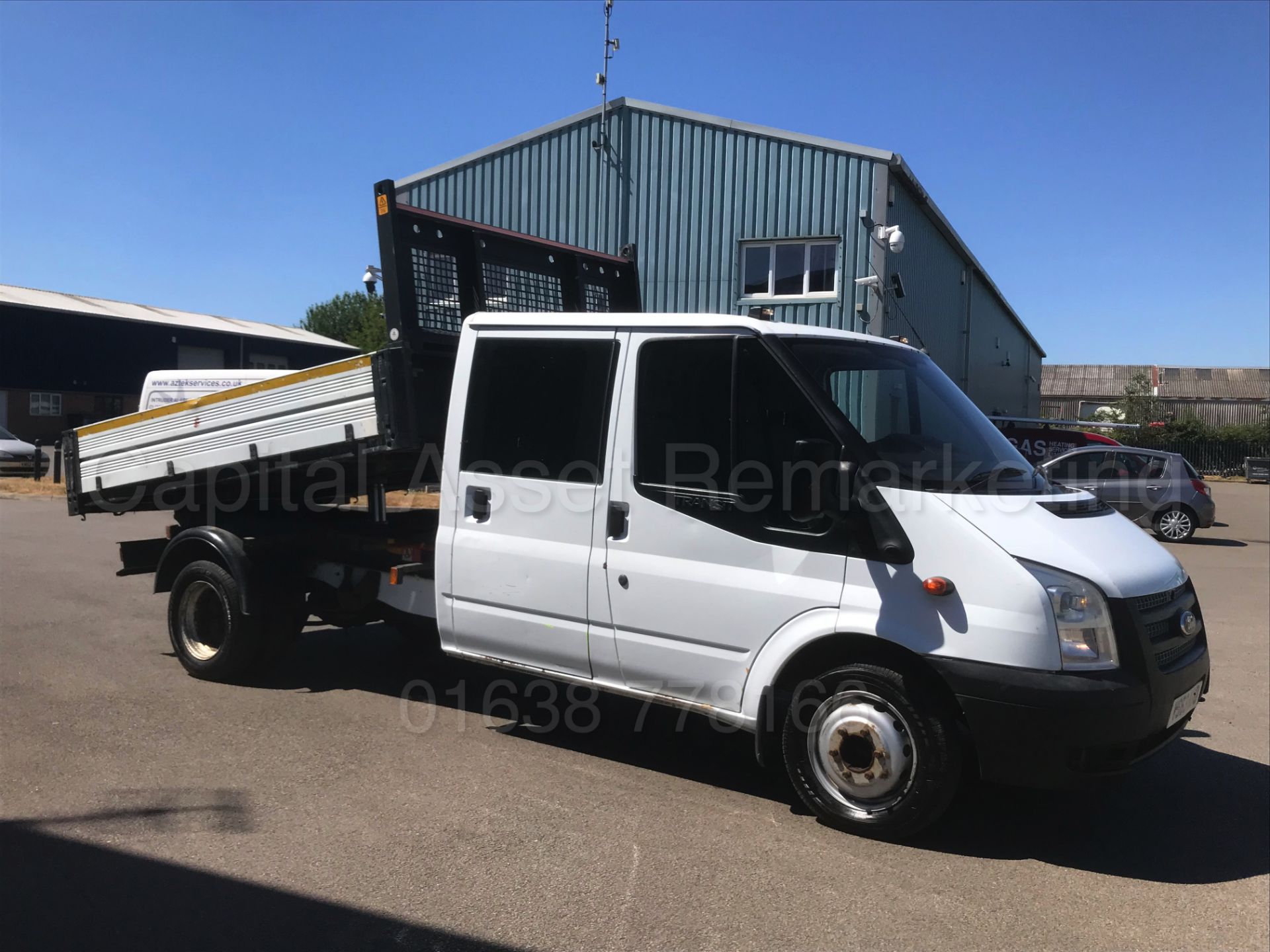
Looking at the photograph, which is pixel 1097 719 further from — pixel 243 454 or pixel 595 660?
pixel 243 454

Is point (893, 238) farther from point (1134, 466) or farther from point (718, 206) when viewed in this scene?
point (1134, 466)

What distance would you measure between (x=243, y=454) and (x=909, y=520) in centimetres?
396

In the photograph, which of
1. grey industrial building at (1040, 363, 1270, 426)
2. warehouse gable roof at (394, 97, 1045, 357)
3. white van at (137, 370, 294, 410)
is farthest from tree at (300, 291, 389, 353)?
white van at (137, 370, 294, 410)

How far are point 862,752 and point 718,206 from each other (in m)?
16.2

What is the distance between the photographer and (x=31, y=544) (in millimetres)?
12734

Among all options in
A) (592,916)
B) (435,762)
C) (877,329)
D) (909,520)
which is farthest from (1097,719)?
(877,329)

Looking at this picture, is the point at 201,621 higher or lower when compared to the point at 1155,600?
lower

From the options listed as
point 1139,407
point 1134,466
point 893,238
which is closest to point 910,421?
point 893,238

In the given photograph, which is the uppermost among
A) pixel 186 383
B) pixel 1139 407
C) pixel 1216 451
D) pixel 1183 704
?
pixel 1139 407

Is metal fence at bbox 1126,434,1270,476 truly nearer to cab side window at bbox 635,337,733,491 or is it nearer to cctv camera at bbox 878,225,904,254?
cctv camera at bbox 878,225,904,254

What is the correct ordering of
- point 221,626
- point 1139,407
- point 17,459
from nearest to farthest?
point 221,626 → point 17,459 → point 1139,407

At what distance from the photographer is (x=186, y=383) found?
7.77 meters

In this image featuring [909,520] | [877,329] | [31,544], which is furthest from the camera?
[877,329]

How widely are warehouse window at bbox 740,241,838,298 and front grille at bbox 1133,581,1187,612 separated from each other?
47.7 ft
